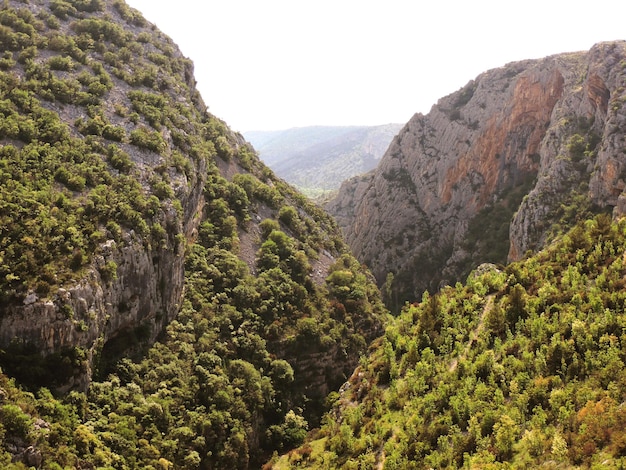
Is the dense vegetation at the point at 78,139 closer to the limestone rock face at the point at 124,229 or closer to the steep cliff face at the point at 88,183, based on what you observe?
the steep cliff face at the point at 88,183

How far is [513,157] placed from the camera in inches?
4705

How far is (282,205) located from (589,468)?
7282 centimetres

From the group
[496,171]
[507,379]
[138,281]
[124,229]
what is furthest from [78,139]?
[496,171]

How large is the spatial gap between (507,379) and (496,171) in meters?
99.8

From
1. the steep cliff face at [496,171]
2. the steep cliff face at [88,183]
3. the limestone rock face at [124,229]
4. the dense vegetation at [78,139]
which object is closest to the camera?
the limestone rock face at [124,229]

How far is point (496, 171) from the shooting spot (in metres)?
122

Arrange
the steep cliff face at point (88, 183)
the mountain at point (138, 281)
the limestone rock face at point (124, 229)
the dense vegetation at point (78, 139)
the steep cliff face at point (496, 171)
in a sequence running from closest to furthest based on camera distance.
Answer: the mountain at point (138, 281) → the limestone rock face at point (124, 229) → the steep cliff face at point (88, 183) → the dense vegetation at point (78, 139) → the steep cliff face at point (496, 171)

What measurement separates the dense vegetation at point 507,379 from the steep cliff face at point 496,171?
35274 millimetres

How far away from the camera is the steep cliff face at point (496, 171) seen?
87.6 meters

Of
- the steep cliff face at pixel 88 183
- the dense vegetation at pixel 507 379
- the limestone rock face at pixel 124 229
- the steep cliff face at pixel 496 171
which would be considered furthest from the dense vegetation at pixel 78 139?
the steep cliff face at pixel 496 171

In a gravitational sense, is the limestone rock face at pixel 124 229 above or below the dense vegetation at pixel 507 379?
above

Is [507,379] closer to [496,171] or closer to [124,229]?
[124,229]

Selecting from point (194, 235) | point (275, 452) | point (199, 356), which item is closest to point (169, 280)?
point (199, 356)

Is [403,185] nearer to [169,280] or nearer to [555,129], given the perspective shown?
[555,129]
